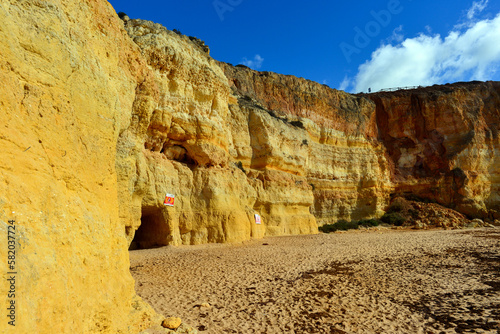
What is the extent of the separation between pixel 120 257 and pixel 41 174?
169 cm

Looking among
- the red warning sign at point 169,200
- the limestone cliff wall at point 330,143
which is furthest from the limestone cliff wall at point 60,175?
the limestone cliff wall at point 330,143

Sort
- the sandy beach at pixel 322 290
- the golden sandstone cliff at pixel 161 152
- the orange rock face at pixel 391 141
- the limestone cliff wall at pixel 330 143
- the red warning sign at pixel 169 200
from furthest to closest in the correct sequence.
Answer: the orange rock face at pixel 391 141
the limestone cliff wall at pixel 330 143
the red warning sign at pixel 169 200
the sandy beach at pixel 322 290
the golden sandstone cliff at pixel 161 152

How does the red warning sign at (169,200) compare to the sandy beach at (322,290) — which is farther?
the red warning sign at (169,200)

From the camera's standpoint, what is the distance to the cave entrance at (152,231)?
11.7 meters

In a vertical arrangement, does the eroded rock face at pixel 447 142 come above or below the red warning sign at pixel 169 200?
above

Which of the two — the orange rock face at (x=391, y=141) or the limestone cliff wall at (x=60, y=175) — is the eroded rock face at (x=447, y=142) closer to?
the orange rock face at (x=391, y=141)

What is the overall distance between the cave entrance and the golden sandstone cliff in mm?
78

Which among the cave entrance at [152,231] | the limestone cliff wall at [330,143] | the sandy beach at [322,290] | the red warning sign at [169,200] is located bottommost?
the sandy beach at [322,290]

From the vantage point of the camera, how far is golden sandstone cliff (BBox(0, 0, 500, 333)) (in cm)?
274

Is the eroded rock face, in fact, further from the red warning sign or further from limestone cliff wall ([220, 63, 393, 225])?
the red warning sign

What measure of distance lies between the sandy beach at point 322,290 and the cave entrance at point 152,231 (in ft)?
3.35

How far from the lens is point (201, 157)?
45.8 feet

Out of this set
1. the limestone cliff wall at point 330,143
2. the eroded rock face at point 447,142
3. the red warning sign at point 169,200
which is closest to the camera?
the red warning sign at point 169,200

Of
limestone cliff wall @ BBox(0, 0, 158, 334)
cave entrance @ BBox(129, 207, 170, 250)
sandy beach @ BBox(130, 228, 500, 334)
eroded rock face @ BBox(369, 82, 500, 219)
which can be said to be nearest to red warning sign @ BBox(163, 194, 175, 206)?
cave entrance @ BBox(129, 207, 170, 250)
